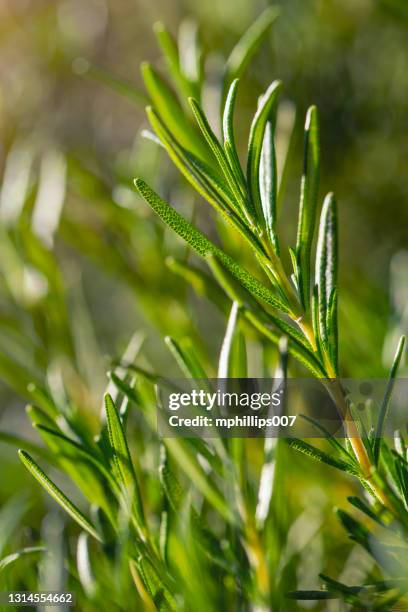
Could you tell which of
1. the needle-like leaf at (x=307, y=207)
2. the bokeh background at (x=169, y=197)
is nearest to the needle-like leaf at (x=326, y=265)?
the needle-like leaf at (x=307, y=207)

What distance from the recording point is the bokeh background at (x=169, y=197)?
358mm

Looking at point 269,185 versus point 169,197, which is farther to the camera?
point 169,197

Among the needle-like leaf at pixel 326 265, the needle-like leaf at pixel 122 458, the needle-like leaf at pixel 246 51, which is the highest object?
the needle-like leaf at pixel 246 51

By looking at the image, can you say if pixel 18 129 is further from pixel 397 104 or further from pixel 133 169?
pixel 397 104

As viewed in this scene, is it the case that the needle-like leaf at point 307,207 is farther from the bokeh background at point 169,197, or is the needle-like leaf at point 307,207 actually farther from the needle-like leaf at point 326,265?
the bokeh background at point 169,197

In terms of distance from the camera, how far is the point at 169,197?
414 millimetres

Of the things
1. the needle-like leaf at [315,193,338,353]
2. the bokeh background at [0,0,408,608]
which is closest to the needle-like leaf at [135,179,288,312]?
the needle-like leaf at [315,193,338,353]

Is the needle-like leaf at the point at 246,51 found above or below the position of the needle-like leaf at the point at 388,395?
above

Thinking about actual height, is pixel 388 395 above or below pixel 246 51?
below

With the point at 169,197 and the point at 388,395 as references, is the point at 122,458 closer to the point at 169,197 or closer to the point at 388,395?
the point at 388,395

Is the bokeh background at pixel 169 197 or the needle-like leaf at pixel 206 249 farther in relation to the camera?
the bokeh background at pixel 169 197

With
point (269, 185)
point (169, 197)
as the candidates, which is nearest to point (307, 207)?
point (269, 185)

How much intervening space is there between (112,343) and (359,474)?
43 centimetres

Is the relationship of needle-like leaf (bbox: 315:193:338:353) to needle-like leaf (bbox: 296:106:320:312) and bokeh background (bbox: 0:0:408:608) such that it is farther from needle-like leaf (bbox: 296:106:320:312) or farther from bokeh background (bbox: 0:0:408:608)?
bokeh background (bbox: 0:0:408:608)
